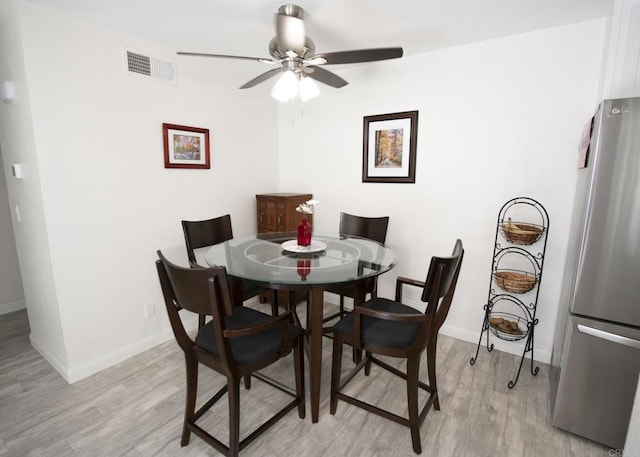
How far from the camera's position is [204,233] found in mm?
2658

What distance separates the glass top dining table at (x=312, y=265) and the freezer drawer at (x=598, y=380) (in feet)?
3.42

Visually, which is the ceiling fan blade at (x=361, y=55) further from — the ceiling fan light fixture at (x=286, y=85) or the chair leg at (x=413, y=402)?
the chair leg at (x=413, y=402)

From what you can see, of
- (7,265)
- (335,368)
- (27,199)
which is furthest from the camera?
(7,265)

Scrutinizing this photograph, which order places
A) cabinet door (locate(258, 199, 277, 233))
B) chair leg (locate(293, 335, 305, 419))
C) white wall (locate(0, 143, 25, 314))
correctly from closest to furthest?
chair leg (locate(293, 335, 305, 419)) < white wall (locate(0, 143, 25, 314)) < cabinet door (locate(258, 199, 277, 233))

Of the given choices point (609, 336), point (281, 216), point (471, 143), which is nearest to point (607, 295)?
point (609, 336)

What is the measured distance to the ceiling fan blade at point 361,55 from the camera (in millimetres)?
1784

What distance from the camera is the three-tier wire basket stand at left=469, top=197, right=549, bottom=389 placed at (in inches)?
89.1

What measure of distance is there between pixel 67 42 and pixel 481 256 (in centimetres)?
330

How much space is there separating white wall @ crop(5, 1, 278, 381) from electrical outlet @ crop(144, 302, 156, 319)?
1.2 inches

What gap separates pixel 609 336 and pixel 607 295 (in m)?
0.21

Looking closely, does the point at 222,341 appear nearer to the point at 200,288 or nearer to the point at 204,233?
the point at 200,288

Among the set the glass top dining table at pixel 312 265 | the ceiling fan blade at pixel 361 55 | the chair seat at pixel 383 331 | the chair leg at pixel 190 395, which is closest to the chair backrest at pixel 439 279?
the chair seat at pixel 383 331

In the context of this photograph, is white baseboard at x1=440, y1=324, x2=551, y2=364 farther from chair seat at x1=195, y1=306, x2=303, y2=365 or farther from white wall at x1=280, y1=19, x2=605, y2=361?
chair seat at x1=195, y1=306, x2=303, y2=365

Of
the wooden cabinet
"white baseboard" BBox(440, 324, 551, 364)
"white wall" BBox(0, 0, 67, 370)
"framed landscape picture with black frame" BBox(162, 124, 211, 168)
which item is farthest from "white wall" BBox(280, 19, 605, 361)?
"white wall" BBox(0, 0, 67, 370)
